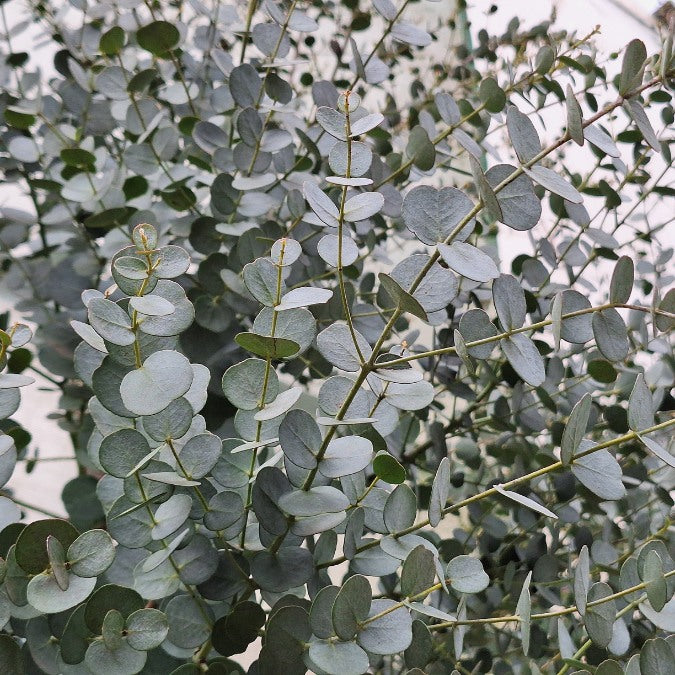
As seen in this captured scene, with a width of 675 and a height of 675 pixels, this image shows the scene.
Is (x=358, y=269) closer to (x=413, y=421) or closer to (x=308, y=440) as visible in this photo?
(x=413, y=421)

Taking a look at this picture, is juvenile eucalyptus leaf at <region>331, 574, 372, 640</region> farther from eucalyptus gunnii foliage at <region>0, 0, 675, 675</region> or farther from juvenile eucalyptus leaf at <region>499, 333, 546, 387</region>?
juvenile eucalyptus leaf at <region>499, 333, 546, 387</region>

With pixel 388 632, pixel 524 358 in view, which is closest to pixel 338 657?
pixel 388 632

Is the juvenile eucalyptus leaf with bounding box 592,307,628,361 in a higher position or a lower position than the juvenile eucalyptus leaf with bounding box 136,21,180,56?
higher

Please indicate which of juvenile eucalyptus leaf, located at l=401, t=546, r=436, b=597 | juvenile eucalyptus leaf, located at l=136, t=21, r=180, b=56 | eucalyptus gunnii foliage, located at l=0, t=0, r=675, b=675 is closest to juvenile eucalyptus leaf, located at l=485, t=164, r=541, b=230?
eucalyptus gunnii foliage, located at l=0, t=0, r=675, b=675

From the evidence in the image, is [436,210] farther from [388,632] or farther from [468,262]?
[388,632]

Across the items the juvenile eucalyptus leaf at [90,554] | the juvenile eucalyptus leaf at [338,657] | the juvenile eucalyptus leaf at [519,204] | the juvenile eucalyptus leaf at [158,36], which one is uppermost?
the juvenile eucalyptus leaf at [519,204]

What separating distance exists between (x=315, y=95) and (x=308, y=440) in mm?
314

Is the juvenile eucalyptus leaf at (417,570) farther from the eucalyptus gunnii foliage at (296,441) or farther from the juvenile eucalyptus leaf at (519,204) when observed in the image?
the juvenile eucalyptus leaf at (519,204)

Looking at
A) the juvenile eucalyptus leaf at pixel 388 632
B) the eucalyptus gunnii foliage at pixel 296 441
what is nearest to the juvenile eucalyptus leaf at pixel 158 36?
the eucalyptus gunnii foliage at pixel 296 441

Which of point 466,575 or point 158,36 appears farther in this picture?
point 158,36

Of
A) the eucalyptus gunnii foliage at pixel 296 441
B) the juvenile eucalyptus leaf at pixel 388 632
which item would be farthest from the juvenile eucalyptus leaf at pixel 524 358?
the juvenile eucalyptus leaf at pixel 388 632

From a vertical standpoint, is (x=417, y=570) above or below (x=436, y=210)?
below

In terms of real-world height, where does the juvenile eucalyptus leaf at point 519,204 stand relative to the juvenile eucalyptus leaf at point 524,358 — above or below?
above

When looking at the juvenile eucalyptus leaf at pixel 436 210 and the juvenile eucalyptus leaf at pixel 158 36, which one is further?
the juvenile eucalyptus leaf at pixel 158 36
